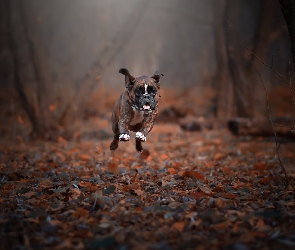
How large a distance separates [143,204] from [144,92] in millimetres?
1477

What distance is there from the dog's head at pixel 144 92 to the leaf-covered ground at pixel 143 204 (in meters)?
1.12

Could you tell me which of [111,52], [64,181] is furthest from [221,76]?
[64,181]

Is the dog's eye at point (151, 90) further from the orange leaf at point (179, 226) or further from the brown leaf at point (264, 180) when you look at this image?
the brown leaf at point (264, 180)

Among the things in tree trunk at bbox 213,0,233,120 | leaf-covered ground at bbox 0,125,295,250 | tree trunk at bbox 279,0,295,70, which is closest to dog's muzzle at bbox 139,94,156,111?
leaf-covered ground at bbox 0,125,295,250

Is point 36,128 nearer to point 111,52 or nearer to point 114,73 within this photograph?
point 111,52

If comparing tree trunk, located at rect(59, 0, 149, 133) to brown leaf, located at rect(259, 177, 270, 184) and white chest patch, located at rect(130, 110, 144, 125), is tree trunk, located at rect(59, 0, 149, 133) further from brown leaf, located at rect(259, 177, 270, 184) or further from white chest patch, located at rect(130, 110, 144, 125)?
brown leaf, located at rect(259, 177, 270, 184)

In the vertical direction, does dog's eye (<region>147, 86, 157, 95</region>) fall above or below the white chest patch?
above

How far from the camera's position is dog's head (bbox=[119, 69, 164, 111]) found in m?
5.18

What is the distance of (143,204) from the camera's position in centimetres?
468

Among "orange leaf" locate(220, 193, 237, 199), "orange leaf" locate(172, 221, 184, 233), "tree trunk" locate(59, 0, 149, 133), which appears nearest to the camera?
"orange leaf" locate(172, 221, 184, 233)

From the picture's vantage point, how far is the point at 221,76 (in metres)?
15.7

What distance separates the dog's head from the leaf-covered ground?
112 centimetres

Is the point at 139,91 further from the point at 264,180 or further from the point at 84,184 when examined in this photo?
the point at 264,180

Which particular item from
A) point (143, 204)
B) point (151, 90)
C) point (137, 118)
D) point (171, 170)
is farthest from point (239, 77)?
point (143, 204)
